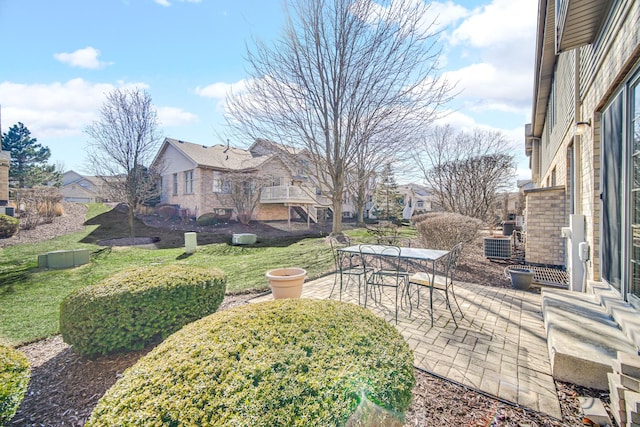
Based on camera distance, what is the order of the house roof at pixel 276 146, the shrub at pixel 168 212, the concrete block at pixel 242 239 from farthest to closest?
the shrub at pixel 168 212
the concrete block at pixel 242 239
the house roof at pixel 276 146

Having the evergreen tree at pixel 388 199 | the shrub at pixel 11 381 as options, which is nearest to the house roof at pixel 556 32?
the shrub at pixel 11 381

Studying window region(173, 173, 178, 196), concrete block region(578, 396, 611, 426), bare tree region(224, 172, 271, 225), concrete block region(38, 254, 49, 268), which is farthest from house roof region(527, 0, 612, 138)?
window region(173, 173, 178, 196)

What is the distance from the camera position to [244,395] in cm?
134

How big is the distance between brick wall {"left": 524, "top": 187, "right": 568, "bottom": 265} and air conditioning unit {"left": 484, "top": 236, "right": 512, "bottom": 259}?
1.15m

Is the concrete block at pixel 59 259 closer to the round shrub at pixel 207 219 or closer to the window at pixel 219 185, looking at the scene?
the round shrub at pixel 207 219

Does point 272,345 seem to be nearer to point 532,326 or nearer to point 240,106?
point 532,326

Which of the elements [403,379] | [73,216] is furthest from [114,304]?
[73,216]

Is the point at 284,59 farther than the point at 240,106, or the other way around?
the point at 240,106

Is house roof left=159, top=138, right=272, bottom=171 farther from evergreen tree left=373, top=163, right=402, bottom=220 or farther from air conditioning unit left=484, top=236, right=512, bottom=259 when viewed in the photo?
air conditioning unit left=484, top=236, right=512, bottom=259

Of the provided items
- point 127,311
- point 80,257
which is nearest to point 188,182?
point 80,257

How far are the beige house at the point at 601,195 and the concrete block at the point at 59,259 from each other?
10.7 m

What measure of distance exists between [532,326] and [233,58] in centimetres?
1012

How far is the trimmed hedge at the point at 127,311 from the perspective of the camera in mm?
2965

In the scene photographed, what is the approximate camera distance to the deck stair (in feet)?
7.70
